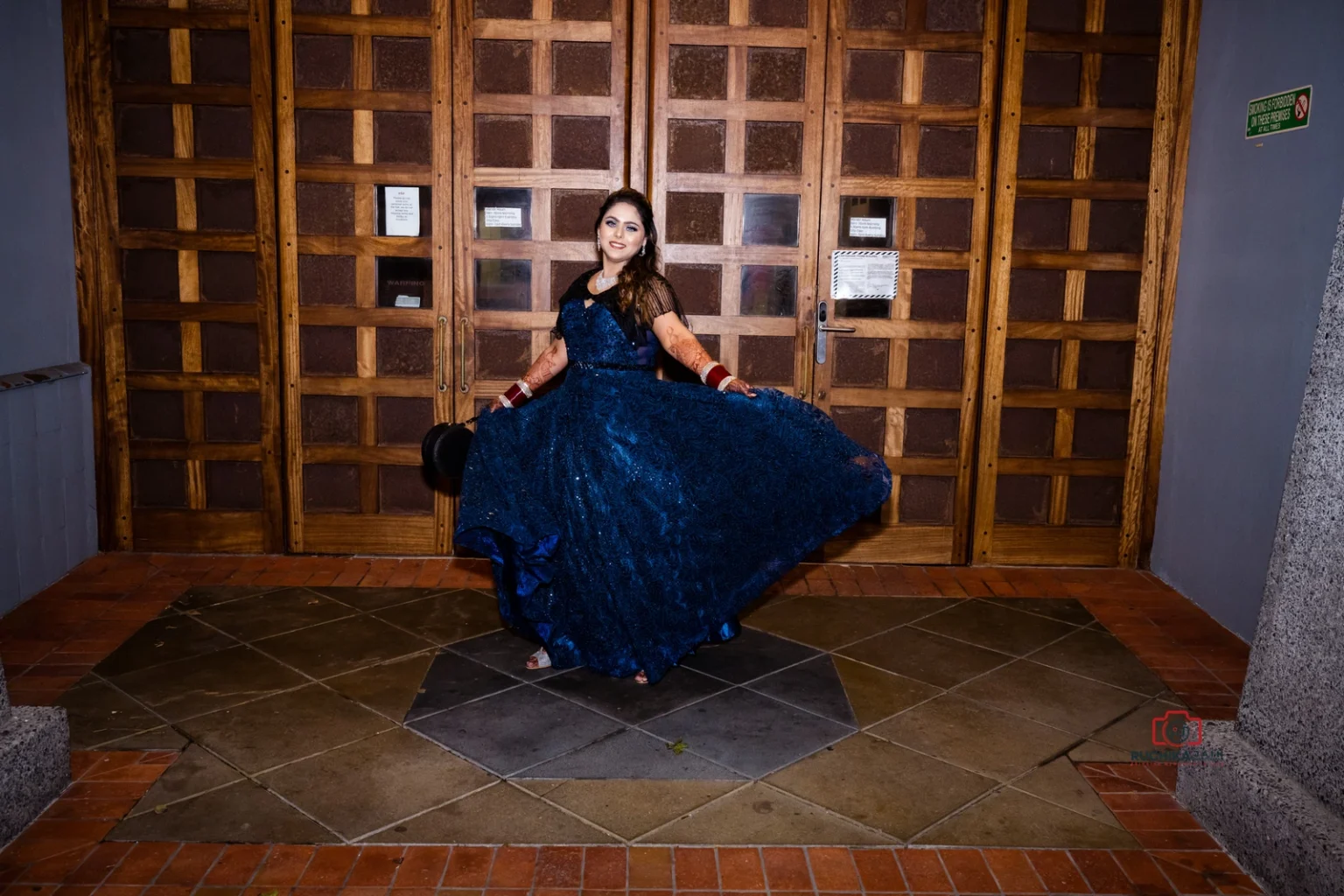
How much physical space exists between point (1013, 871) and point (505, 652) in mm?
2317

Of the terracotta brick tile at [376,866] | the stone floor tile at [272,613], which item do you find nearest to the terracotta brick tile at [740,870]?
the terracotta brick tile at [376,866]

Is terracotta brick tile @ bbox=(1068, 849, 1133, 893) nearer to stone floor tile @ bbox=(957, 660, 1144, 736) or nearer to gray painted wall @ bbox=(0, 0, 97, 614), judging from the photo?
stone floor tile @ bbox=(957, 660, 1144, 736)

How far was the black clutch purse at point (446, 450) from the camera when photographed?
15.3 ft

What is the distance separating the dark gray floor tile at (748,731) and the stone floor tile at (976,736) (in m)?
0.24

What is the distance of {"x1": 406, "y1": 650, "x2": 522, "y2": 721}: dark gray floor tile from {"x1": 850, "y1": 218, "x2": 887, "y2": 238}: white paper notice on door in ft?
9.83

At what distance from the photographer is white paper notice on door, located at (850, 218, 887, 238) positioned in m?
5.71

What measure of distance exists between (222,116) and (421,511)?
2.31 metres

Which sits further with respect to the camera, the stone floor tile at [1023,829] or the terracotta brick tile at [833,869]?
the stone floor tile at [1023,829]

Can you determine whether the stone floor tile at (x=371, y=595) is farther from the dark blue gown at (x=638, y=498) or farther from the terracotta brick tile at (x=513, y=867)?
the terracotta brick tile at (x=513, y=867)

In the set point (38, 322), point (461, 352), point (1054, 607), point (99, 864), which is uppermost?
point (38, 322)

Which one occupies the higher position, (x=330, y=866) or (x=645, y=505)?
(x=645, y=505)

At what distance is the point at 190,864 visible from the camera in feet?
9.74

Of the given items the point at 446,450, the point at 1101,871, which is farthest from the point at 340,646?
the point at 1101,871

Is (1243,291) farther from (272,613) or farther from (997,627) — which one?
(272,613)
